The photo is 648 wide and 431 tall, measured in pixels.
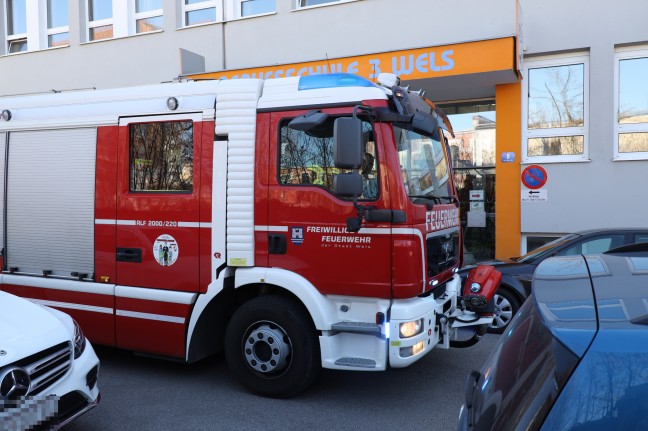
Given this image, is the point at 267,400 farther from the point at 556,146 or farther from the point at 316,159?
the point at 556,146

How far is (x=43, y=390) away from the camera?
3.28 metres

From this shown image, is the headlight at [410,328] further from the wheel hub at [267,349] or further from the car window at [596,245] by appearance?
the car window at [596,245]

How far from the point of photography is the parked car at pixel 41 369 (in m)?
3.07

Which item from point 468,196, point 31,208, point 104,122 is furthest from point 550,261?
point 468,196

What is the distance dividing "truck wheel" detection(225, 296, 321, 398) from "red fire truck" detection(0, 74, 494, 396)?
1cm

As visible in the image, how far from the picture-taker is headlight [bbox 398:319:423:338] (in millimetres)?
4207

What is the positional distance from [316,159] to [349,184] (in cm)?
53

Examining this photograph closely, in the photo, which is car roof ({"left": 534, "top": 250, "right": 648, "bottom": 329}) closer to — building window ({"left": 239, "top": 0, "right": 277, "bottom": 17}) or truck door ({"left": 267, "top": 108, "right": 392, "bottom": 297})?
truck door ({"left": 267, "top": 108, "right": 392, "bottom": 297})

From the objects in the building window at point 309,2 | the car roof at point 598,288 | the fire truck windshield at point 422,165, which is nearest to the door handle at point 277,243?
the fire truck windshield at point 422,165

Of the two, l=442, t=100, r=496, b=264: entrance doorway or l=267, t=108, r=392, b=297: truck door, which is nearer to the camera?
l=267, t=108, r=392, b=297: truck door

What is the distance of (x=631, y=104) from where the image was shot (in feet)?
30.7

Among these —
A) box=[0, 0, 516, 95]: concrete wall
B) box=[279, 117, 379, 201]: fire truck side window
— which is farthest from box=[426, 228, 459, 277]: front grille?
box=[0, 0, 516, 95]: concrete wall

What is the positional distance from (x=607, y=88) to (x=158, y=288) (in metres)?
8.14

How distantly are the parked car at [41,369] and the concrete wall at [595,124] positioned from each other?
817 centimetres
